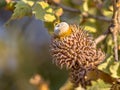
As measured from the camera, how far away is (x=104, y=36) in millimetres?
3338

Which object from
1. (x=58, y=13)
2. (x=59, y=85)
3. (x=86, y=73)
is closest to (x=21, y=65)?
(x=59, y=85)

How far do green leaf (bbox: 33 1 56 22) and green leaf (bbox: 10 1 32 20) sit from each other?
2.0 inches

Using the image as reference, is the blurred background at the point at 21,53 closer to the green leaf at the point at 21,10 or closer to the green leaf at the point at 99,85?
the green leaf at the point at 21,10

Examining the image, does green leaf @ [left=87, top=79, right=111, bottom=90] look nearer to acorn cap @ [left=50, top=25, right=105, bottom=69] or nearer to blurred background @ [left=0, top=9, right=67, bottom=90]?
acorn cap @ [left=50, top=25, right=105, bottom=69]

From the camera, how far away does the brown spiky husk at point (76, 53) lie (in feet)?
10.2

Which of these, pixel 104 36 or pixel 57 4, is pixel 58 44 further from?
pixel 57 4

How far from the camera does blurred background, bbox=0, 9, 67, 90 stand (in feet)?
18.1

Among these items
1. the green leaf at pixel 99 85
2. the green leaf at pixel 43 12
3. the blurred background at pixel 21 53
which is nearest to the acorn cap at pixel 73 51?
the green leaf at pixel 99 85

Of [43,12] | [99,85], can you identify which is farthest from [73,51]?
[43,12]

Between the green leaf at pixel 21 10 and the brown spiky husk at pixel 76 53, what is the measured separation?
0.29 metres

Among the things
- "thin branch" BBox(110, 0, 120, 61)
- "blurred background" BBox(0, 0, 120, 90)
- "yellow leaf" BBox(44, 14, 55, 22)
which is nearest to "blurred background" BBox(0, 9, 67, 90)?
"blurred background" BBox(0, 0, 120, 90)

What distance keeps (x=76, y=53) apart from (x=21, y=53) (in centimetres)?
281

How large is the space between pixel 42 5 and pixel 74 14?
559 millimetres

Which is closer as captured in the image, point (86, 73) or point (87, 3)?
point (86, 73)
